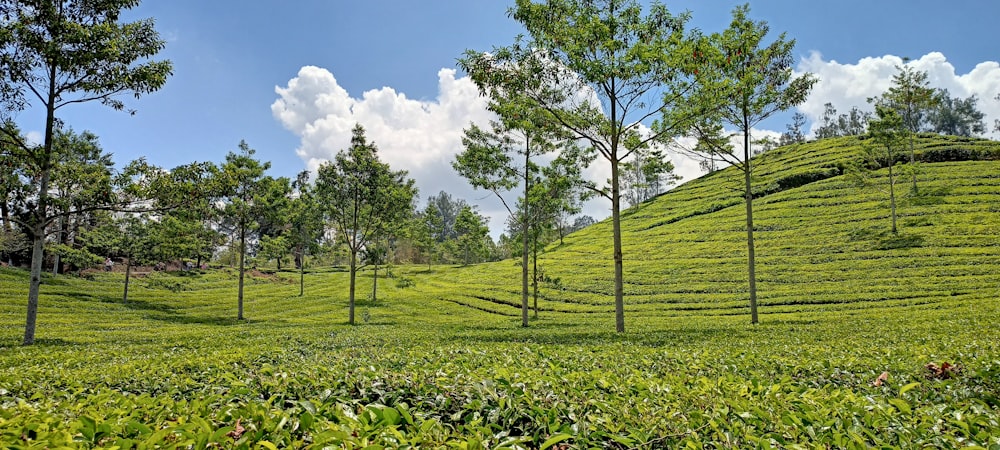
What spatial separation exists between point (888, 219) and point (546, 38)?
4135 centimetres

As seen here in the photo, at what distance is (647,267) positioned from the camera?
4319cm

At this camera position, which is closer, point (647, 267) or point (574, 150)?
point (574, 150)

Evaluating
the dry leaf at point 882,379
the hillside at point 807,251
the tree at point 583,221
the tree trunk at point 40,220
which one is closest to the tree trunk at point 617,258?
the dry leaf at point 882,379

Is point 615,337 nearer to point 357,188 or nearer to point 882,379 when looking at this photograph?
point 882,379

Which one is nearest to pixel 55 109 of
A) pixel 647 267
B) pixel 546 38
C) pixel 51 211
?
pixel 51 211

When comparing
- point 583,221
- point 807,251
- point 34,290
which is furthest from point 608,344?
point 583,221

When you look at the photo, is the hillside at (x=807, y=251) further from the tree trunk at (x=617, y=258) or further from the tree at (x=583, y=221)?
the tree at (x=583, y=221)

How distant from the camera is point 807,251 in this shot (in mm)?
39031

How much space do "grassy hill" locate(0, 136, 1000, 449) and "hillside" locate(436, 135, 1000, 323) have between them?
28cm

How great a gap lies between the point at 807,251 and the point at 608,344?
36.2m

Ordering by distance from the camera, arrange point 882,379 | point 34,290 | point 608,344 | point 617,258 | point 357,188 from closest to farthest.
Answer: point 882,379 → point 608,344 → point 34,290 → point 617,258 → point 357,188

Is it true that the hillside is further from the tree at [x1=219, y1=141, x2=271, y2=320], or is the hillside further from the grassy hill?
the tree at [x1=219, y1=141, x2=271, y2=320]

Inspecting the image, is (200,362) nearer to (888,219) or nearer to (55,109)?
(55,109)

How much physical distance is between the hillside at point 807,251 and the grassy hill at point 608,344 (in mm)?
278
